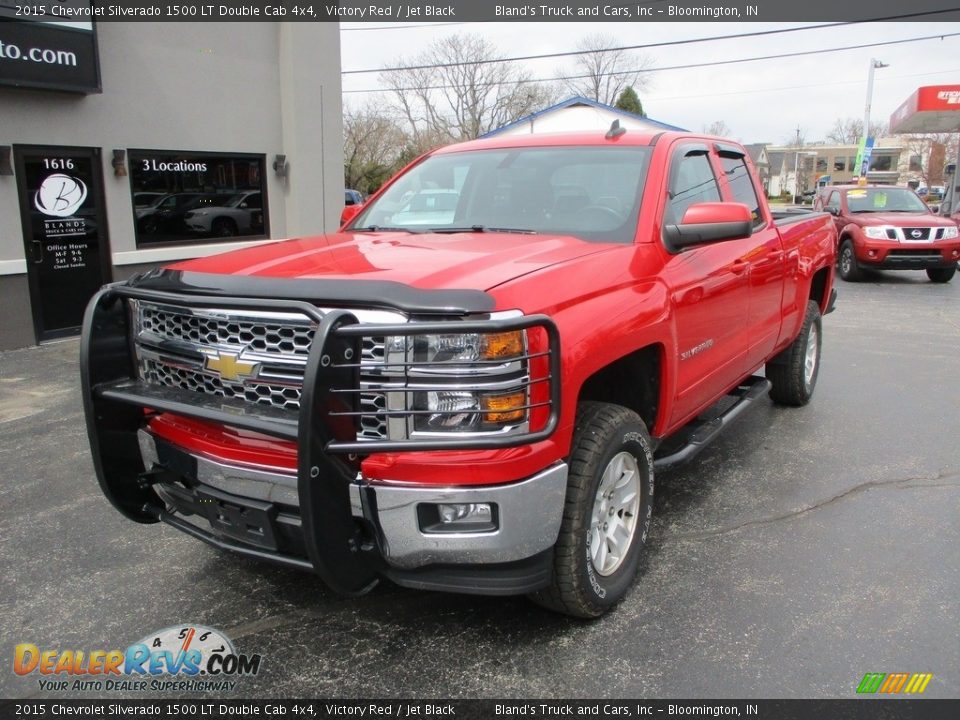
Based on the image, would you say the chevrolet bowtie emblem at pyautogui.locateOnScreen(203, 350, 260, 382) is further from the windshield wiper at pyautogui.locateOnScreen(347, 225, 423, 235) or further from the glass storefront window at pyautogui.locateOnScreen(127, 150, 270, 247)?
the glass storefront window at pyautogui.locateOnScreen(127, 150, 270, 247)

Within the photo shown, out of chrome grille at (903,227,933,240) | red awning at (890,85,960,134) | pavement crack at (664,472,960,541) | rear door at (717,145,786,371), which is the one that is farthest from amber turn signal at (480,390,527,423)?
red awning at (890,85,960,134)

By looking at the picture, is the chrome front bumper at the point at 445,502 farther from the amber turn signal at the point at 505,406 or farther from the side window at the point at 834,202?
the side window at the point at 834,202

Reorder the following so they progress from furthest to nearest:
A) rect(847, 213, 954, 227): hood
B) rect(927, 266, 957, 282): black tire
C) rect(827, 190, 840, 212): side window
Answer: rect(827, 190, 840, 212): side window
rect(927, 266, 957, 282): black tire
rect(847, 213, 954, 227): hood

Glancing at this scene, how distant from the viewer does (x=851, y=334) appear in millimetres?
9219

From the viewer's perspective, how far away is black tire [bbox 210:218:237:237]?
35.3 feet

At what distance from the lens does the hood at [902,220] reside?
13.1m

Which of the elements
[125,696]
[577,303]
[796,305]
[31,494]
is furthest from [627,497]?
[31,494]

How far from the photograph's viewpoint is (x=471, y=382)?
7.66ft

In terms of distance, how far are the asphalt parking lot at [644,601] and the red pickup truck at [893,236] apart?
31.0 ft

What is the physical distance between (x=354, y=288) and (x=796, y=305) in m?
3.93

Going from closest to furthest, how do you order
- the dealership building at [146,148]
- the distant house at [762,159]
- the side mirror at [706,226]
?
the side mirror at [706,226] < the dealership building at [146,148] < the distant house at [762,159]

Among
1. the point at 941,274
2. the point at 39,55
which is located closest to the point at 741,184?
the point at 39,55

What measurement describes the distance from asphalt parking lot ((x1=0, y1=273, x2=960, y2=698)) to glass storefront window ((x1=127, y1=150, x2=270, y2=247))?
18.1 ft

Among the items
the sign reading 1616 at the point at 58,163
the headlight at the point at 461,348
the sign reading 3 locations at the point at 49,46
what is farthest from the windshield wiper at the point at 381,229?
the sign reading 1616 at the point at 58,163
